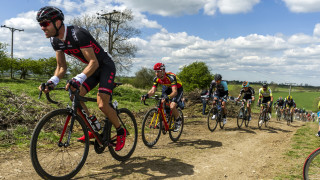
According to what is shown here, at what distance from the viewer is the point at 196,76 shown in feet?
135

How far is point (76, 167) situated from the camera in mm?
3654

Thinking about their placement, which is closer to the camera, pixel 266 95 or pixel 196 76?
pixel 266 95

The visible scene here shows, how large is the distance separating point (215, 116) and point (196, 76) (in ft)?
104

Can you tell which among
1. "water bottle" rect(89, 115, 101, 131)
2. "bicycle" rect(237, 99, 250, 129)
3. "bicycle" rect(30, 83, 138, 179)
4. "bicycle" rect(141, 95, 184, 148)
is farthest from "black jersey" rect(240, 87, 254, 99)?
"water bottle" rect(89, 115, 101, 131)

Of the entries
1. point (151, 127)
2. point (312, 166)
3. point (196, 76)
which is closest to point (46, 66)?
point (196, 76)

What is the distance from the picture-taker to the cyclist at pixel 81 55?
3.36 metres

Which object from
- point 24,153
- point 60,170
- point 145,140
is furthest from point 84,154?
point 145,140

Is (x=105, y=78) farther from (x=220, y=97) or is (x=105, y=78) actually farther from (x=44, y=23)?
(x=220, y=97)

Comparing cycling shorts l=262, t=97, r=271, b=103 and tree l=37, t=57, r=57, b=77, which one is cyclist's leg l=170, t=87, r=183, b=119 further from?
tree l=37, t=57, r=57, b=77

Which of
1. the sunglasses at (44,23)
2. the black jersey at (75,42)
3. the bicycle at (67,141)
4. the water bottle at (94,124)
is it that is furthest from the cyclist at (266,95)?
the sunglasses at (44,23)

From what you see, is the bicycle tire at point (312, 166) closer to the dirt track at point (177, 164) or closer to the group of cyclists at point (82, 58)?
the dirt track at point (177, 164)

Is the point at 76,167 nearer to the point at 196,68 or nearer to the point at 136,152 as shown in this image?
the point at 136,152

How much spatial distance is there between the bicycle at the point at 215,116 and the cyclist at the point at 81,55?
19.6ft

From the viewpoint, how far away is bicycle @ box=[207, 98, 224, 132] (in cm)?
966
